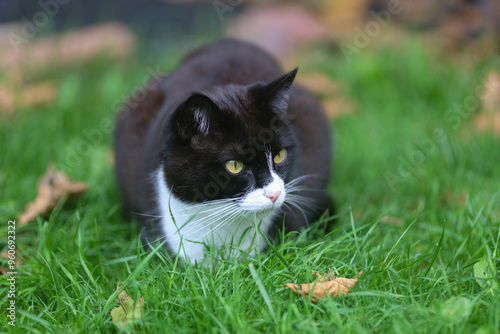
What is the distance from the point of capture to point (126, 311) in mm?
1685

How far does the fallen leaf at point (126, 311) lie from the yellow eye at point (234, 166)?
55 cm

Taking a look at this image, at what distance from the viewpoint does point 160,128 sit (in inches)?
83.8

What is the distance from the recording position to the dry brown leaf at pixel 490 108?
3.24 m

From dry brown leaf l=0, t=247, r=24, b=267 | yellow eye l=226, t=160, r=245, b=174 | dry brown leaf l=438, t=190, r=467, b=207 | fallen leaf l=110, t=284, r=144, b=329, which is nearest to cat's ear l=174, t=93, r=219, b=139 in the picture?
yellow eye l=226, t=160, r=245, b=174

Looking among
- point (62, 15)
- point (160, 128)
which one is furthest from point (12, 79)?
point (160, 128)

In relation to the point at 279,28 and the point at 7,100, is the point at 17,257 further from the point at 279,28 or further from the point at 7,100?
the point at 279,28

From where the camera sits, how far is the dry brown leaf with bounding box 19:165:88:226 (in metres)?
2.45

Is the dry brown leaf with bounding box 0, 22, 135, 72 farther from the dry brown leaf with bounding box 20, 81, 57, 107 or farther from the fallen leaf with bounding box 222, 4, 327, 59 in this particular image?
the fallen leaf with bounding box 222, 4, 327, 59

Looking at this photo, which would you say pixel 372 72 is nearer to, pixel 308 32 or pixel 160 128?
pixel 308 32

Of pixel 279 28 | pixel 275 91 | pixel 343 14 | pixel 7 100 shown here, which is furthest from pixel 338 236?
pixel 343 14

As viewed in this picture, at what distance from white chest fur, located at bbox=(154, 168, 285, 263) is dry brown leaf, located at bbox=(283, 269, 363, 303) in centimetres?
28

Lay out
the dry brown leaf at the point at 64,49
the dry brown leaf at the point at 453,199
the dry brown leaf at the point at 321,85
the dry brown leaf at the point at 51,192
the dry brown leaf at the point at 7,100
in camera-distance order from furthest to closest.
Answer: the dry brown leaf at the point at 321,85 → the dry brown leaf at the point at 64,49 → the dry brown leaf at the point at 7,100 → the dry brown leaf at the point at 453,199 → the dry brown leaf at the point at 51,192

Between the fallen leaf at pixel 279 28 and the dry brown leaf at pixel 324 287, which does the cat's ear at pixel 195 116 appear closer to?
the dry brown leaf at pixel 324 287

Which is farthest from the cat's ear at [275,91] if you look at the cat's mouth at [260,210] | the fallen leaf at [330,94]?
the fallen leaf at [330,94]
